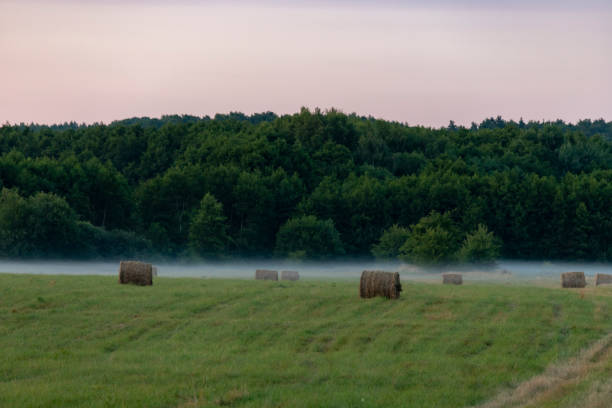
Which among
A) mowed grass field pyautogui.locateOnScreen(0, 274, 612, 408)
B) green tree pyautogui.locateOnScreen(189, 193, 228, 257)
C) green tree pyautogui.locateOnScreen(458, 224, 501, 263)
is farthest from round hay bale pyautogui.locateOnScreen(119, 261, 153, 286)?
green tree pyautogui.locateOnScreen(189, 193, 228, 257)

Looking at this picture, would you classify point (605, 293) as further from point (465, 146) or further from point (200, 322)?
point (465, 146)

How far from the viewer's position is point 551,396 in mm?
16922

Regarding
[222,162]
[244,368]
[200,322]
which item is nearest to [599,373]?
[244,368]

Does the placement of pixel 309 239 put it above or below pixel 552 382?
above

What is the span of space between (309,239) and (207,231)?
11.5 metres

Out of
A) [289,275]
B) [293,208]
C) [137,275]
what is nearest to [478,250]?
[293,208]

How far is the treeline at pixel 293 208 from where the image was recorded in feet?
269

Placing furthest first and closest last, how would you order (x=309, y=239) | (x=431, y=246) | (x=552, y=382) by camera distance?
(x=309, y=239) → (x=431, y=246) → (x=552, y=382)

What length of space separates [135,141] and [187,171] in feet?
108

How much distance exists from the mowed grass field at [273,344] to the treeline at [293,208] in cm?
4938

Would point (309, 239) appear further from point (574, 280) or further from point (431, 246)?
point (574, 280)

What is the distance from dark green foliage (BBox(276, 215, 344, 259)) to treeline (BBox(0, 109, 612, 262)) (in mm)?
135

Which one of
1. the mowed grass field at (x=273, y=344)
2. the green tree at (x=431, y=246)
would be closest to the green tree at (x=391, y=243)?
the green tree at (x=431, y=246)

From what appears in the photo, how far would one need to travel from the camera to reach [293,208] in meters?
104
